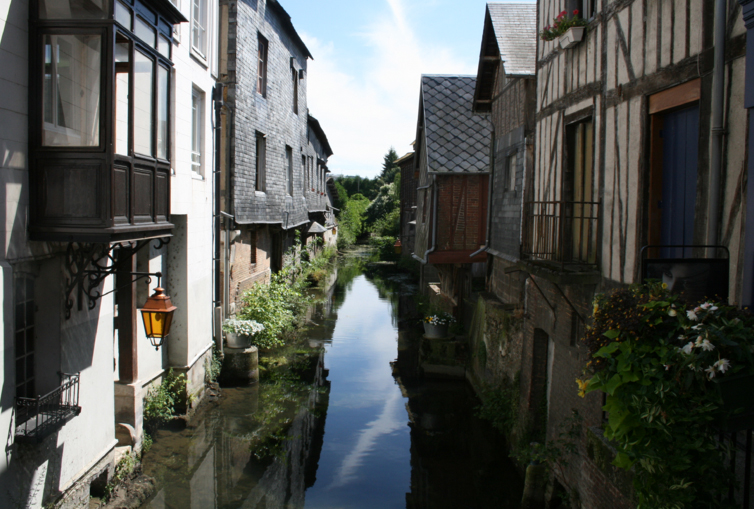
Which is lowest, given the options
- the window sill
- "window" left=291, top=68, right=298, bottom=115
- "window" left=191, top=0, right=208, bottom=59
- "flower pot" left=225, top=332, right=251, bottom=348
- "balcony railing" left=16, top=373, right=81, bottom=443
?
"flower pot" left=225, top=332, right=251, bottom=348

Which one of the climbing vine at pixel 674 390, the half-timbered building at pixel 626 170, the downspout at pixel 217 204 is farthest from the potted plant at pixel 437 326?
the climbing vine at pixel 674 390

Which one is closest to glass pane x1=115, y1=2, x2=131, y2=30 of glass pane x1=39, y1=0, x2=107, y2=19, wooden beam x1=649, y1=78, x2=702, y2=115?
glass pane x1=39, y1=0, x2=107, y2=19

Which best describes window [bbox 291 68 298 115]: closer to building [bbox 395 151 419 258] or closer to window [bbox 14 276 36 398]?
building [bbox 395 151 419 258]

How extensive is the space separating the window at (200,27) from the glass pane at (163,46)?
3.17 metres

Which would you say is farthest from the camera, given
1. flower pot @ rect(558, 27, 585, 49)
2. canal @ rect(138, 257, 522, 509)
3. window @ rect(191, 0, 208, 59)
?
window @ rect(191, 0, 208, 59)

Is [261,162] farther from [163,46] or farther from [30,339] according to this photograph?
[30,339]

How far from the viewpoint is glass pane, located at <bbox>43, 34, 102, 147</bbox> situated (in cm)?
512

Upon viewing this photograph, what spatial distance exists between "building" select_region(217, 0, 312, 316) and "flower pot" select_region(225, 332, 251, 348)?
0.75 meters

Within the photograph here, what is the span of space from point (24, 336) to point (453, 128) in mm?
11571

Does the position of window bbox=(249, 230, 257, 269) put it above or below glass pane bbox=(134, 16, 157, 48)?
below

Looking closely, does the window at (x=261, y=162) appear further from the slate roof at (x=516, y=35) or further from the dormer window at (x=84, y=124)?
the dormer window at (x=84, y=124)

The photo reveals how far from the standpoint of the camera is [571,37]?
6660 mm

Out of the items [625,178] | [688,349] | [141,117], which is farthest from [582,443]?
[141,117]

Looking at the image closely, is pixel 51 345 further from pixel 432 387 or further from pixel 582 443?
pixel 432 387
